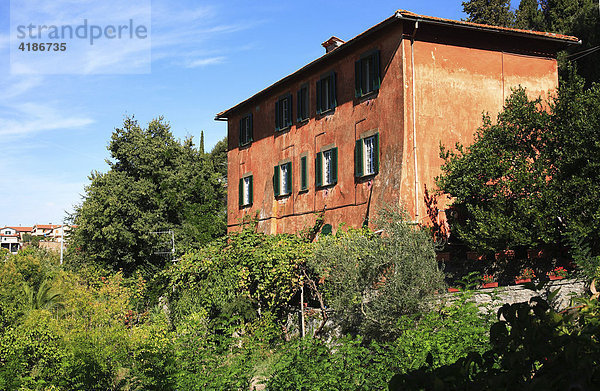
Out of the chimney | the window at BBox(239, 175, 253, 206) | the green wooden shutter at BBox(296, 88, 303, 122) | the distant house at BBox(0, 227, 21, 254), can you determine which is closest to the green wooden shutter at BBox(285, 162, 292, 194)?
the green wooden shutter at BBox(296, 88, 303, 122)

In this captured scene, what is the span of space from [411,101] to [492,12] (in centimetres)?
1748

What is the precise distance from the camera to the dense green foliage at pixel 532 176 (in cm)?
1370

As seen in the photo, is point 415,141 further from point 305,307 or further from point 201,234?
point 201,234

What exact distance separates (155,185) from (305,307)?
73.8ft

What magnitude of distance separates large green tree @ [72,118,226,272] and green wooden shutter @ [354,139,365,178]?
18.7m

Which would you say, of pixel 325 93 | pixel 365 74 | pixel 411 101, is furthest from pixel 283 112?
pixel 411 101

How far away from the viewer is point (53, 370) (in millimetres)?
11922

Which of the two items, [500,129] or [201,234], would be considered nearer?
[500,129]

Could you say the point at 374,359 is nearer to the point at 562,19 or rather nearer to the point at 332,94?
the point at 332,94

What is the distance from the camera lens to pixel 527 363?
68.0 inches

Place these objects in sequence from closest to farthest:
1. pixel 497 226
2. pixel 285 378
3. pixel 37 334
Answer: pixel 285 378 < pixel 37 334 < pixel 497 226

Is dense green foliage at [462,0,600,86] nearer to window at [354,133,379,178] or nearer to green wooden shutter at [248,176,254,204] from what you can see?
window at [354,133,379,178]

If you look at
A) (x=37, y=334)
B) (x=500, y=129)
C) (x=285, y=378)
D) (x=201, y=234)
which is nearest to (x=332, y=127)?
(x=500, y=129)

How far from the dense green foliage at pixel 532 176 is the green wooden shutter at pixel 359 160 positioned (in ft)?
10.1
